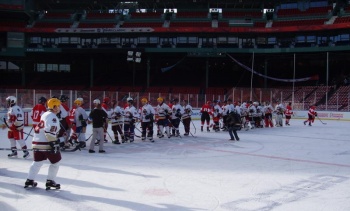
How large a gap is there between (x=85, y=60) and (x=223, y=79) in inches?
679

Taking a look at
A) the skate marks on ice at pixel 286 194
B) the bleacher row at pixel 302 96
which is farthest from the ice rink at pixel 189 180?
the bleacher row at pixel 302 96

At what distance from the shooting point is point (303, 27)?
39.8 metres

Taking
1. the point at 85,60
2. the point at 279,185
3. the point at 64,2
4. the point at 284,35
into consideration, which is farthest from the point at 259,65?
the point at 279,185

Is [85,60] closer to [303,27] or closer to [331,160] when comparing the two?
[303,27]

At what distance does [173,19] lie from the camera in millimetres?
45688

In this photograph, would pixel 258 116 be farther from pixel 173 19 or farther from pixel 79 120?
pixel 173 19

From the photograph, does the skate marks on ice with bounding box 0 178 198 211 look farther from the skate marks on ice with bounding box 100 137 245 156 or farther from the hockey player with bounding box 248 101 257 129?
the hockey player with bounding box 248 101 257 129

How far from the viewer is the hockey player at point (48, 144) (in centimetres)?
738

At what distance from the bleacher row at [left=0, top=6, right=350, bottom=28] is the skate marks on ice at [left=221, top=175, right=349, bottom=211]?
3571cm

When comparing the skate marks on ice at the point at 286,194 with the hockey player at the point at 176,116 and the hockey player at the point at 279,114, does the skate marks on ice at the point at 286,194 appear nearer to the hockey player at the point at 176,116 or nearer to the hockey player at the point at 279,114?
the hockey player at the point at 176,116

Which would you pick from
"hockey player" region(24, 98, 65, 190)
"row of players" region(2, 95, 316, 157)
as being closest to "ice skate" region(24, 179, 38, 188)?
"hockey player" region(24, 98, 65, 190)

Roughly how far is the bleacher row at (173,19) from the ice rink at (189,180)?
31.4m

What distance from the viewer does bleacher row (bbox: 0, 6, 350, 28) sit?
42.7 metres

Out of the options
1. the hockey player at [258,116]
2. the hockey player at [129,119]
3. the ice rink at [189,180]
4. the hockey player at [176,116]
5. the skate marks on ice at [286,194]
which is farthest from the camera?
the hockey player at [258,116]
